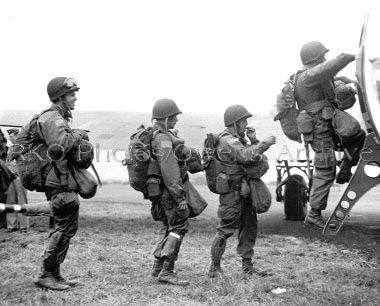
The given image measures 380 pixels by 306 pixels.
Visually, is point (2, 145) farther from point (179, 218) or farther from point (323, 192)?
point (323, 192)

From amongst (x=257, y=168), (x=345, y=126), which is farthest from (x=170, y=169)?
(x=345, y=126)

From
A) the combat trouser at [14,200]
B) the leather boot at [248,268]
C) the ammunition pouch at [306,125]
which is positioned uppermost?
the ammunition pouch at [306,125]

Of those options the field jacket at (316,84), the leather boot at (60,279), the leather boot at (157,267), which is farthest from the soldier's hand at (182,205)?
the field jacket at (316,84)

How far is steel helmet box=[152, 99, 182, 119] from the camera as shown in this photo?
22.9 ft

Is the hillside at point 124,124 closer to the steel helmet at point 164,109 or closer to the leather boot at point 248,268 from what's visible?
the leather boot at point 248,268

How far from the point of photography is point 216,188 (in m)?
7.12

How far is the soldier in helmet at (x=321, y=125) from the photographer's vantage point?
6.06 m

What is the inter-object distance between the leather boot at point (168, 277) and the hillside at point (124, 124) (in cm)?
927

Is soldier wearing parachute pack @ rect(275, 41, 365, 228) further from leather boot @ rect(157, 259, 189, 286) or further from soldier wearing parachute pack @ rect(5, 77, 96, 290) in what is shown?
soldier wearing parachute pack @ rect(5, 77, 96, 290)

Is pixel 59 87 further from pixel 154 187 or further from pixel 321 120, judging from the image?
pixel 321 120

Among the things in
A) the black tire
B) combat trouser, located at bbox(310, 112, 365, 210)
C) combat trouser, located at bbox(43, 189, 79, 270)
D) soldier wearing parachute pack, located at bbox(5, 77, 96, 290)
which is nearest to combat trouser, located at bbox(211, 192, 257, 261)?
combat trouser, located at bbox(310, 112, 365, 210)

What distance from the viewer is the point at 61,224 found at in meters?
6.32

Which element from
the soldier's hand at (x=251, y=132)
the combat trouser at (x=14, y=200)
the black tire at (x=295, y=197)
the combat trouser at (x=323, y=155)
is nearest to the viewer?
the combat trouser at (x=323, y=155)

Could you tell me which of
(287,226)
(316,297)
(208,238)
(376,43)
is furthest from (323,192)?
(287,226)
